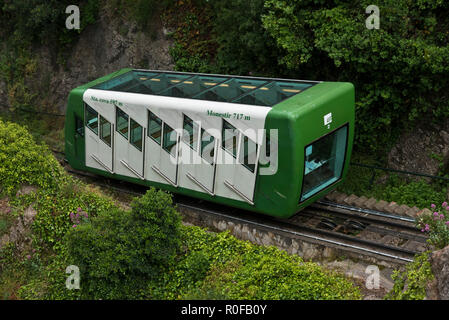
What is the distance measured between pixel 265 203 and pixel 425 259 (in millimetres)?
3597

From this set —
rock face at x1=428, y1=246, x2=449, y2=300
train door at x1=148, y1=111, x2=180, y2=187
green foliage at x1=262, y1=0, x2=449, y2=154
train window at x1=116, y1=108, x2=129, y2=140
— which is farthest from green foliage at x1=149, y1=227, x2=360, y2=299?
green foliage at x1=262, y1=0, x2=449, y2=154

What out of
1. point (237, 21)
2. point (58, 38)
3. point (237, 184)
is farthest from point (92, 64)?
point (237, 184)

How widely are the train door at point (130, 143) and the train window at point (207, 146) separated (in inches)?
74.1

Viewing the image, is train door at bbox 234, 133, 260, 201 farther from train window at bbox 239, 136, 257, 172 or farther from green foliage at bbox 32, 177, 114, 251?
green foliage at bbox 32, 177, 114, 251

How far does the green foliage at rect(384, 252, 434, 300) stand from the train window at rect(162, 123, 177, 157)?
229 inches

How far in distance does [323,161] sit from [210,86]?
332cm

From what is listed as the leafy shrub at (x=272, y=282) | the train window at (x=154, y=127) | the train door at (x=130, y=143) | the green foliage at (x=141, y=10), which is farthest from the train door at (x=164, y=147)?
the green foliage at (x=141, y=10)

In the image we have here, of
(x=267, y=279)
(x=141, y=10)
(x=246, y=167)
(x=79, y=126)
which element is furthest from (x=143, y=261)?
(x=141, y=10)

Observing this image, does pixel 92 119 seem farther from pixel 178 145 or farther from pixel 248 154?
pixel 248 154

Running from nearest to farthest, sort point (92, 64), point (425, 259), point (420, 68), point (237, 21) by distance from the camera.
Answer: point (425, 259)
point (420, 68)
point (237, 21)
point (92, 64)

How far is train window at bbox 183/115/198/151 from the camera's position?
480 inches

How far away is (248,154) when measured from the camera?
11.4m

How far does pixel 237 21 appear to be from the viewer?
1666 cm

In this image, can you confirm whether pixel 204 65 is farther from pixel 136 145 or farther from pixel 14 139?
pixel 14 139
